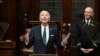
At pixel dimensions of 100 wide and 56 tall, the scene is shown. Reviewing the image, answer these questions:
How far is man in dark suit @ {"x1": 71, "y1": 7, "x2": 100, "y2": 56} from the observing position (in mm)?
5641

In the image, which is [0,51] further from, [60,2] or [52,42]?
[60,2]

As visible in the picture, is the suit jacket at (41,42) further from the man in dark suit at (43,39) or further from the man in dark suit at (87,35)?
the man in dark suit at (87,35)

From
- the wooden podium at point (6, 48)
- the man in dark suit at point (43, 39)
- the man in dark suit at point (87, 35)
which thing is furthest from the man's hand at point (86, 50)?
the wooden podium at point (6, 48)

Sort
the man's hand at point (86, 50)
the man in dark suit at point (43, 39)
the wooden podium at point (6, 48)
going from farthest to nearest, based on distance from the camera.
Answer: the wooden podium at point (6, 48), the man's hand at point (86, 50), the man in dark suit at point (43, 39)

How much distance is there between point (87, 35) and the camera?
5.67m

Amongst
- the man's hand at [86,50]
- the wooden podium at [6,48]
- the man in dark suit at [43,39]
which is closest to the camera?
the man in dark suit at [43,39]

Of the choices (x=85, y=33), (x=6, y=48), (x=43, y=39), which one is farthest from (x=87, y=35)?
(x=6, y=48)

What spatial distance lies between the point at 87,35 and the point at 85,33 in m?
0.05

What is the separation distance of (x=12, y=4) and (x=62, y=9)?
106 centimetres

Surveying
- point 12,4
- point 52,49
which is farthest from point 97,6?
point 52,49

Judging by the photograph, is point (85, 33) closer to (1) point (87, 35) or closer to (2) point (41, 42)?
(1) point (87, 35)

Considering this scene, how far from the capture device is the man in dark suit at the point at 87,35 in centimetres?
564

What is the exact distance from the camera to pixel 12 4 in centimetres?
752

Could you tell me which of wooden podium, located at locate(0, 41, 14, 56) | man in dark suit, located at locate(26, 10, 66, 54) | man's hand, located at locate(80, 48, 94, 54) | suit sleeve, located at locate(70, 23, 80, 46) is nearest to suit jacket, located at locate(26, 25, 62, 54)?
man in dark suit, located at locate(26, 10, 66, 54)
